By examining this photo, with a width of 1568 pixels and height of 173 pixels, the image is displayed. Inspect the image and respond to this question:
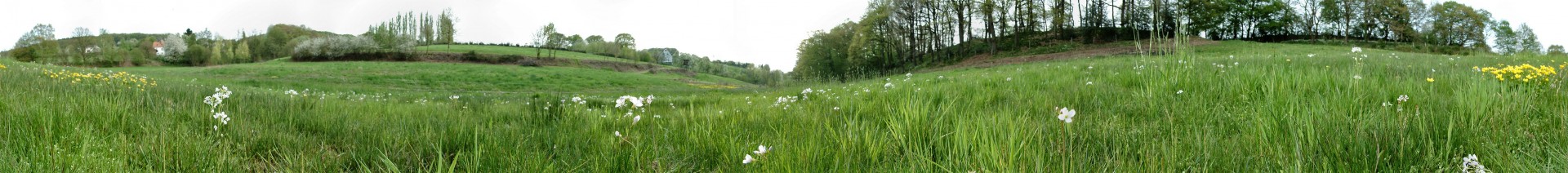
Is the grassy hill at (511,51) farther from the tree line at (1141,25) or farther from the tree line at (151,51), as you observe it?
the tree line at (1141,25)

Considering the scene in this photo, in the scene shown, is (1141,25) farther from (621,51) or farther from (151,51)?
(151,51)

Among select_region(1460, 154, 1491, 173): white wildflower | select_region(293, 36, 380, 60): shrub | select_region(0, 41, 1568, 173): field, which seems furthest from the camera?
select_region(293, 36, 380, 60): shrub

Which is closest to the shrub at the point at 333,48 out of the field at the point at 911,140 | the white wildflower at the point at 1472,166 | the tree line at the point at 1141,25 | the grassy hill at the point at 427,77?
the grassy hill at the point at 427,77

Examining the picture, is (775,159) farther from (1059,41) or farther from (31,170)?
(1059,41)

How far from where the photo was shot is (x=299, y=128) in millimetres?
3652

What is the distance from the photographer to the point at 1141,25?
1980 inches

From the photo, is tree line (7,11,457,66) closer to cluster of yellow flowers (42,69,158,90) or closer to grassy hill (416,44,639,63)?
grassy hill (416,44,639,63)

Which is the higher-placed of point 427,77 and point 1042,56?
point 1042,56

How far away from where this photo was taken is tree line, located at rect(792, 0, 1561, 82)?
44.0m

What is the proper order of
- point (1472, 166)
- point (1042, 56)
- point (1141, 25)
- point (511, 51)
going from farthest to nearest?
point (511, 51)
point (1141, 25)
point (1042, 56)
point (1472, 166)

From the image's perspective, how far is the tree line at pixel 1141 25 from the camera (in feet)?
144

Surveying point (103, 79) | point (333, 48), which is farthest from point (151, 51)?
point (103, 79)

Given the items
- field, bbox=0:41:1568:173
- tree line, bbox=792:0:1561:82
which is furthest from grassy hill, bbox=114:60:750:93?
field, bbox=0:41:1568:173

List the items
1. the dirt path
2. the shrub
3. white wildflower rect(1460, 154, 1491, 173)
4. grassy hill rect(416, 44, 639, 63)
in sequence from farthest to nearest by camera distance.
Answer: grassy hill rect(416, 44, 639, 63), the shrub, the dirt path, white wildflower rect(1460, 154, 1491, 173)
